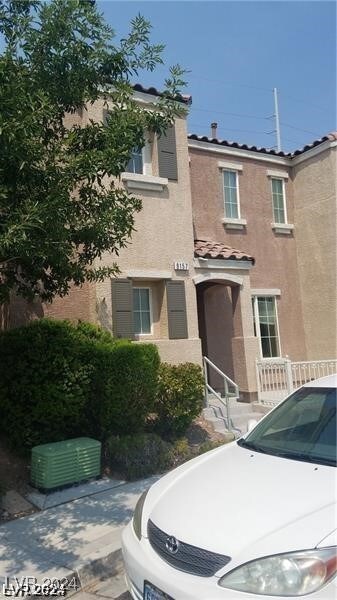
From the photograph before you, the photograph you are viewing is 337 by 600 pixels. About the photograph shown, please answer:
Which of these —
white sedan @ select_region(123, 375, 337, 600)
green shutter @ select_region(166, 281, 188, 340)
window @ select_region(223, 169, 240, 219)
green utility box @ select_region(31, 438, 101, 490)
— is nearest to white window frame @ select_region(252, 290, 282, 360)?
window @ select_region(223, 169, 240, 219)

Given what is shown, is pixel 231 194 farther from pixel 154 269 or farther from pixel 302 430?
pixel 302 430

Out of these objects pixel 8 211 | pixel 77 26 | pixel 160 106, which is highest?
pixel 77 26

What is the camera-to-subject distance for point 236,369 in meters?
11.4

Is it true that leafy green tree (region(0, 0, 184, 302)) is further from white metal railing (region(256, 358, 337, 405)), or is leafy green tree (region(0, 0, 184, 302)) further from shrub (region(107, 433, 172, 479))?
white metal railing (region(256, 358, 337, 405))

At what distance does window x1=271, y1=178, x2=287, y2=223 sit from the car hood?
11.1 metres

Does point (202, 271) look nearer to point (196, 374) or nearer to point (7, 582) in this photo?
point (196, 374)

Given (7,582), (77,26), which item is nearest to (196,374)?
(7,582)

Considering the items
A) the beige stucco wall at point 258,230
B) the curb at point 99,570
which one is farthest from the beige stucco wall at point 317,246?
the curb at point 99,570

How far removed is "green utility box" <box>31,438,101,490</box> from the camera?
6340 millimetres

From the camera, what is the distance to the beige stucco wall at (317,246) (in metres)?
13.4

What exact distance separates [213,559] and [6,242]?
2.68 meters

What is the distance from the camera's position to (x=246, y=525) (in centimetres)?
283

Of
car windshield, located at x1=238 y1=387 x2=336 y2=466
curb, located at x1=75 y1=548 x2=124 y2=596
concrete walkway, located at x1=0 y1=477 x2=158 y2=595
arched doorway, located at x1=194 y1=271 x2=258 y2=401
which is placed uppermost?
arched doorway, located at x1=194 y1=271 x2=258 y2=401

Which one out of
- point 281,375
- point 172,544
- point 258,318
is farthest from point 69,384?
point 258,318
